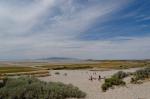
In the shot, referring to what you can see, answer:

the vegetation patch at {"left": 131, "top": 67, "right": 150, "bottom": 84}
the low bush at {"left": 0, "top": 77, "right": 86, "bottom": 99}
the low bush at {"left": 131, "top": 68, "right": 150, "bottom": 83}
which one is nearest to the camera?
the low bush at {"left": 0, "top": 77, "right": 86, "bottom": 99}

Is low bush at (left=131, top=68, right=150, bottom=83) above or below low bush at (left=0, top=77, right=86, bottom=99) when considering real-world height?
above

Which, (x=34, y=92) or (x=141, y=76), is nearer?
(x=34, y=92)

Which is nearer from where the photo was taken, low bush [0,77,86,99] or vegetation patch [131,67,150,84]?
low bush [0,77,86,99]

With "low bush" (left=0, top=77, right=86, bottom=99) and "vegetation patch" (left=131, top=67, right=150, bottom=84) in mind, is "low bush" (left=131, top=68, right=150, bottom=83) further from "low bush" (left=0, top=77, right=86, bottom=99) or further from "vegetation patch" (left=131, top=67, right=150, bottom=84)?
"low bush" (left=0, top=77, right=86, bottom=99)

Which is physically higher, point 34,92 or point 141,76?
point 141,76

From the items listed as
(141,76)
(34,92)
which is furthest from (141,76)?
(34,92)

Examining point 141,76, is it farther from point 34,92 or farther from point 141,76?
point 34,92

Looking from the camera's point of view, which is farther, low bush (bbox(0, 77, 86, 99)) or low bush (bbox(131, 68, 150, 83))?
low bush (bbox(131, 68, 150, 83))

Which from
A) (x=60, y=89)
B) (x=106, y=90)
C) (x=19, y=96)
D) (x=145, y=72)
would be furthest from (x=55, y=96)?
(x=145, y=72)

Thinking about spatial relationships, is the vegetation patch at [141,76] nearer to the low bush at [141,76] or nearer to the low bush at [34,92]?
the low bush at [141,76]

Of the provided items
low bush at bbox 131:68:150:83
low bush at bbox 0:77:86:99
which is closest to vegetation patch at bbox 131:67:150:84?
low bush at bbox 131:68:150:83

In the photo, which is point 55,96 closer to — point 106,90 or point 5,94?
point 5,94

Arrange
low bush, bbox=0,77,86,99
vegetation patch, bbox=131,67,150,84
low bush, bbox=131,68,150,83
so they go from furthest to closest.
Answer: low bush, bbox=131,68,150,83 < vegetation patch, bbox=131,67,150,84 < low bush, bbox=0,77,86,99

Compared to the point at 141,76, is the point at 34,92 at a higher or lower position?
lower
